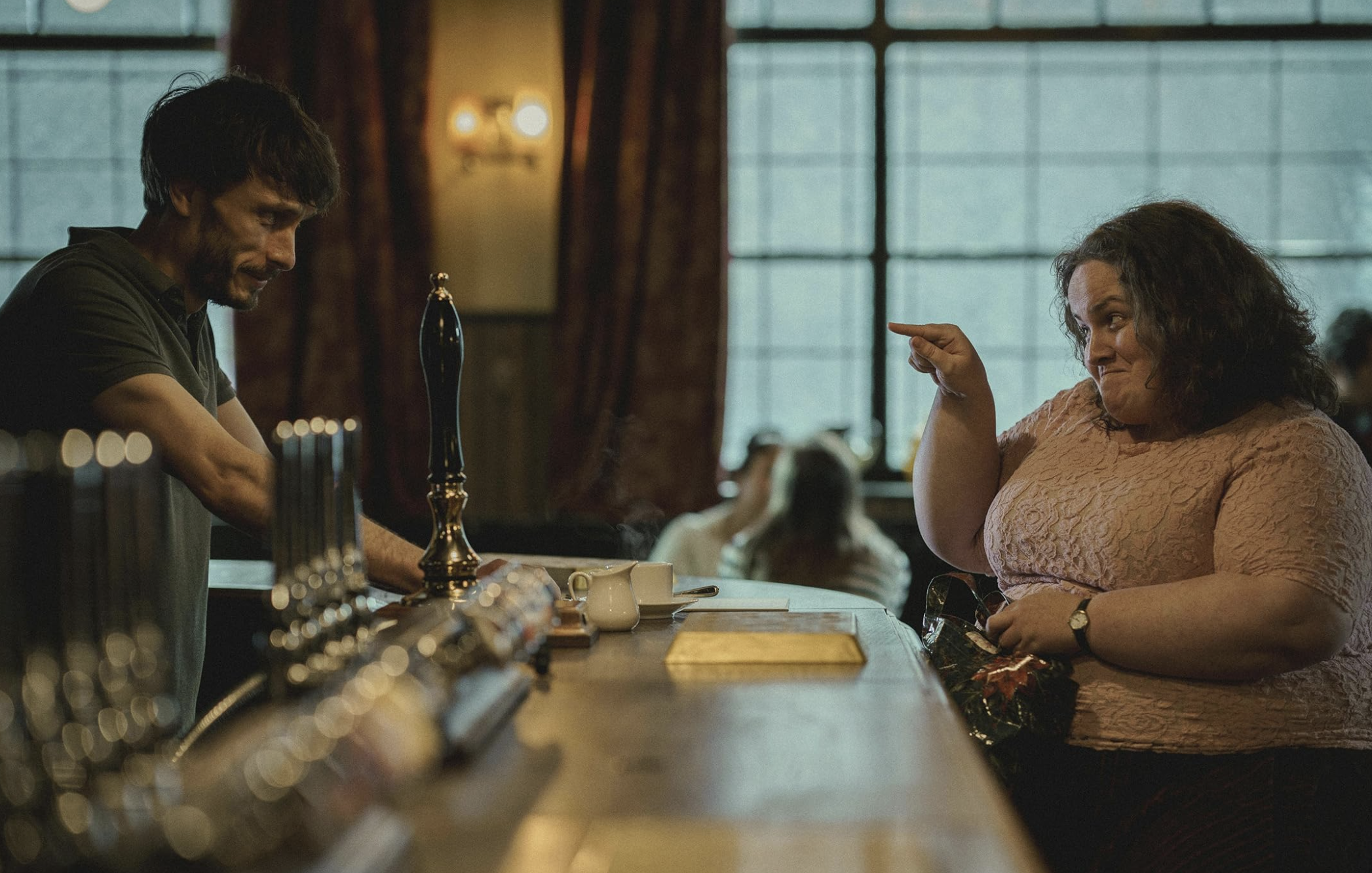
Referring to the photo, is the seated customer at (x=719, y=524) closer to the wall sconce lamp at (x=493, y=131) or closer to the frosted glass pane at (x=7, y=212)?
the wall sconce lamp at (x=493, y=131)

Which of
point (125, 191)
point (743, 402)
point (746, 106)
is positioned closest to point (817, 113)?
point (746, 106)

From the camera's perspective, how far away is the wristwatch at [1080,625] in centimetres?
174

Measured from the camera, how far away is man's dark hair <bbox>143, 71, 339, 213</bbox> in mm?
2031

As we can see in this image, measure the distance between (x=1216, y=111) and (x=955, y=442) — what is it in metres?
→ 4.40

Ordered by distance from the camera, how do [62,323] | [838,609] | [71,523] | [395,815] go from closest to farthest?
[71,523] < [395,815] < [62,323] < [838,609]

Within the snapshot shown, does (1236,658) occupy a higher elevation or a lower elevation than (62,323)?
lower

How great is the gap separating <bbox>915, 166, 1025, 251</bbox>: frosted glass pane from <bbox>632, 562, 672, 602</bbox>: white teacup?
13.7ft

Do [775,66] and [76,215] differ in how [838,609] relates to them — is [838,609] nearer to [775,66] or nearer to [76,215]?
[775,66]

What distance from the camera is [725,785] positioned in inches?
39.4

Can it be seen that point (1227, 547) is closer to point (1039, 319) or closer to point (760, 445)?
point (760, 445)

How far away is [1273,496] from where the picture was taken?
5.52ft

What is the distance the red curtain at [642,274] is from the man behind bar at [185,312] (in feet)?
10.6

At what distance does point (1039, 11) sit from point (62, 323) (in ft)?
16.6

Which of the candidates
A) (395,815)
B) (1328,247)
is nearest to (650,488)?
(1328,247)
